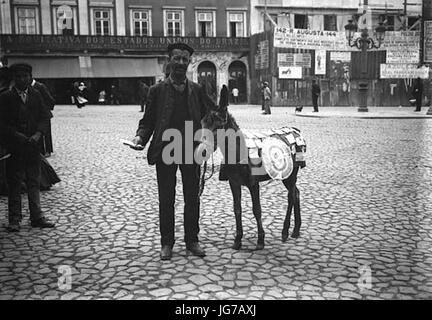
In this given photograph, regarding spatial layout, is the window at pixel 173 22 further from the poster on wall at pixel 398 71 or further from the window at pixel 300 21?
the poster on wall at pixel 398 71

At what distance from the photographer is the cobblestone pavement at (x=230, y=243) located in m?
3.86

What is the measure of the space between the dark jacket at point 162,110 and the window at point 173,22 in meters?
34.8

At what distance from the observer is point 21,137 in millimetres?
5504

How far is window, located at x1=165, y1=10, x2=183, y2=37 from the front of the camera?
1492 inches

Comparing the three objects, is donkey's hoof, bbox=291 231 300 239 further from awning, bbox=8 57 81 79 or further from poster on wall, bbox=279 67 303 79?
awning, bbox=8 57 81 79

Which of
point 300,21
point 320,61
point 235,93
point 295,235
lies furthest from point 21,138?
point 300,21

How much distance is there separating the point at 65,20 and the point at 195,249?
34.9 meters

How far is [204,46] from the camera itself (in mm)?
37719

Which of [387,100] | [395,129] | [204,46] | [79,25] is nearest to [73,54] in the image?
[79,25]

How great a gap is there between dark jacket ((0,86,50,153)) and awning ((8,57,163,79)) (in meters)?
31.6

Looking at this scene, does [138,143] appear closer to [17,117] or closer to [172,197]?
[172,197]

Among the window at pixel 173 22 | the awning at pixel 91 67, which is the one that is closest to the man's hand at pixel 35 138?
the awning at pixel 91 67
